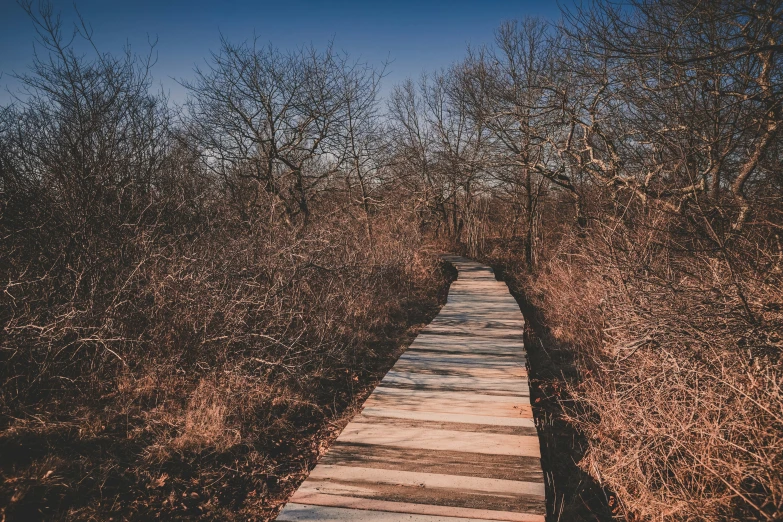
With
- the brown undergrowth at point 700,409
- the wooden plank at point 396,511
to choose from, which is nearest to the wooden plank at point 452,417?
the brown undergrowth at point 700,409

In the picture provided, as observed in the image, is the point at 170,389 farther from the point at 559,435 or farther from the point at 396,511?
the point at 559,435

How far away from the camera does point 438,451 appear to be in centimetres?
312

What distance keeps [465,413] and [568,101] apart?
7857mm

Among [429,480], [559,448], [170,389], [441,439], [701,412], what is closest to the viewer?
[701,412]

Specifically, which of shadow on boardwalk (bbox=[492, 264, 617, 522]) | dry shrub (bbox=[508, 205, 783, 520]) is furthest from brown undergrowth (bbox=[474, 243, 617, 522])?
dry shrub (bbox=[508, 205, 783, 520])

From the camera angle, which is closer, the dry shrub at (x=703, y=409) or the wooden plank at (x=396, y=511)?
the dry shrub at (x=703, y=409)

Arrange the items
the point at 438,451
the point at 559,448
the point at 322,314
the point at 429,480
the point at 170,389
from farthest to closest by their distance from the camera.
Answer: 1. the point at 322,314
2. the point at 170,389
3. the point at 559,448
4. the point at 438,451
5. the point at 429,480

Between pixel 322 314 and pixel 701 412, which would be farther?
pixel 322 314

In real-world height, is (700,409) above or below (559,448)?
above

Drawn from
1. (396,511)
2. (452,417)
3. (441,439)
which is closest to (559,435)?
(452,417)

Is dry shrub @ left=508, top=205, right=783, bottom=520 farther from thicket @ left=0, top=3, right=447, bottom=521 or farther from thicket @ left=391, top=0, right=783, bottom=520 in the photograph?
thicket @ left=0, top=3, right=447, bottom=521

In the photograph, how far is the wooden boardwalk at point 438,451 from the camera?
251 cm

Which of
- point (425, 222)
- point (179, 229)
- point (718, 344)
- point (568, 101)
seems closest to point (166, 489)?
point (718, 344)

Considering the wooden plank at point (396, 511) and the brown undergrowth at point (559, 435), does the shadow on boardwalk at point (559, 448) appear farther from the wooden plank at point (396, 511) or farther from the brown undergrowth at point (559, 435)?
the wooden plank at point (396, 511)
